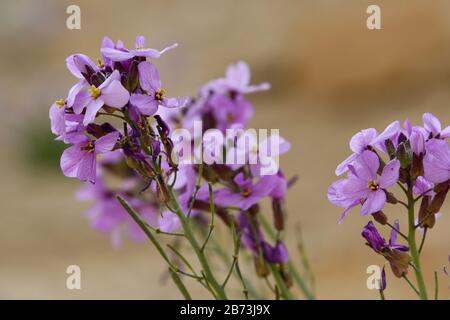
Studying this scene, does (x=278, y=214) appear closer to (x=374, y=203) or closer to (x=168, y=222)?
(x=168, y=222)

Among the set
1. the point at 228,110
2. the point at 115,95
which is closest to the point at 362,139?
the point at 115,95

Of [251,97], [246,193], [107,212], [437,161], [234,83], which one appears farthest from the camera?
[251,97]

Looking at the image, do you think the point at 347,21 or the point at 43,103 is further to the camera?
the point at 43,103

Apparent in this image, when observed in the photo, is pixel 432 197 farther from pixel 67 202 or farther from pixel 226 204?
pixel 67 202

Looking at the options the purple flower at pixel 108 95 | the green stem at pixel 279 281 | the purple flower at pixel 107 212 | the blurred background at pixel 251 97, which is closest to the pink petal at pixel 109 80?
the purple flower at pixel 108 95

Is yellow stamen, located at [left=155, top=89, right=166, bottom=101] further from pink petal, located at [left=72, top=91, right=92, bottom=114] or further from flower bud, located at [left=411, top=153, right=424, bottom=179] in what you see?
flower bud, located at [left=411, top=153, right=424, bottom=179]

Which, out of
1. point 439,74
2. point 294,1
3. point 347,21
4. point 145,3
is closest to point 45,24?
point 145,3
